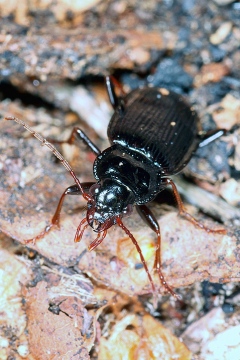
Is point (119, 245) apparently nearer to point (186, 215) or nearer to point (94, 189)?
point (94, 189)

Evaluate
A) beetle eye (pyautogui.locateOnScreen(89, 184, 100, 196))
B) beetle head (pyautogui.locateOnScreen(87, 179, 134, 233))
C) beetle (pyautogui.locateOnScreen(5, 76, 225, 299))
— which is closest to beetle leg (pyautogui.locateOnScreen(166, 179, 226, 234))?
beetle (pyautogui.locateOnScreen(5, 76, 225, 299))

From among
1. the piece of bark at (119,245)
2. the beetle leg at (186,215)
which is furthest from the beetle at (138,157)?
the piece of bark at (119,245)

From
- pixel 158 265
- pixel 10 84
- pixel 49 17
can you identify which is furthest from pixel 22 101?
pixel 158 265

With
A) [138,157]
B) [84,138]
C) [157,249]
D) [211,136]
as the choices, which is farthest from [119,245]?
[211,136]

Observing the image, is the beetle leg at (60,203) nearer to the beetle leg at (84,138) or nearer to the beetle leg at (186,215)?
the beetle leg at (84,138)

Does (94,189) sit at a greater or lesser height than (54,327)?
greater

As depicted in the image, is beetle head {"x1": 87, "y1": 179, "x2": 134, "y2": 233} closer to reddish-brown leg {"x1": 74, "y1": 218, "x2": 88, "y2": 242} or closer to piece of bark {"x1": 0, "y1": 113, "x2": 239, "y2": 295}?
reddish-brown leg {"x1": 74, "y1": 218, "x2": 88, "y2": 242}

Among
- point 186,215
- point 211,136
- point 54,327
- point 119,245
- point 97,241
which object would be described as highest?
point 97,241
